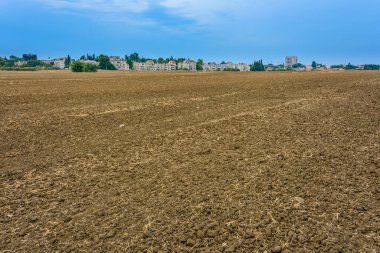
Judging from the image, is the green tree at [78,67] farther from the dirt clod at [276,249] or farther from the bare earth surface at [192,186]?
the dirt clod at [276,249]

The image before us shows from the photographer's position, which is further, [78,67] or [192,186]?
[78,67]

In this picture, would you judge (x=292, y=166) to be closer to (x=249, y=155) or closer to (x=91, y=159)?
(x=249, y=155)

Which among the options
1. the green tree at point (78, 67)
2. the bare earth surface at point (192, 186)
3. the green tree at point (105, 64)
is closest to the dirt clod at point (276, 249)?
the bare earth surface at point (192, 186)

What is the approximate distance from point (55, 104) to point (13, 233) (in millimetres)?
11809

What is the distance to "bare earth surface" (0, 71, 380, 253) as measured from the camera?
383cm

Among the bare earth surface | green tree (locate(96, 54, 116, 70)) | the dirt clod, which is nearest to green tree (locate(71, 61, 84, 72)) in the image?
green tree (locate(96, 54, 116, 70))

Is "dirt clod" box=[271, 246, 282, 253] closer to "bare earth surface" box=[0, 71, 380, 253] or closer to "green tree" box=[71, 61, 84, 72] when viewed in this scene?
"bare earth surface" box=[0, 71, 380, 253]

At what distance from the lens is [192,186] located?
207 inches

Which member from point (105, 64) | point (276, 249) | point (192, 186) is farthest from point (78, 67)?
point (276, 249)

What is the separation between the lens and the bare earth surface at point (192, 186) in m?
3.83

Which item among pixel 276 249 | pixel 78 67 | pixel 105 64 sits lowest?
pixel 276 249

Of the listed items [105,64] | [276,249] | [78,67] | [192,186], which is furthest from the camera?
[105,64]

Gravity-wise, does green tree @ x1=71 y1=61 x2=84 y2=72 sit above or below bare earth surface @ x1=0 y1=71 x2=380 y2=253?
above

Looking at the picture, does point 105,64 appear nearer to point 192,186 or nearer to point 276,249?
point 192,186
